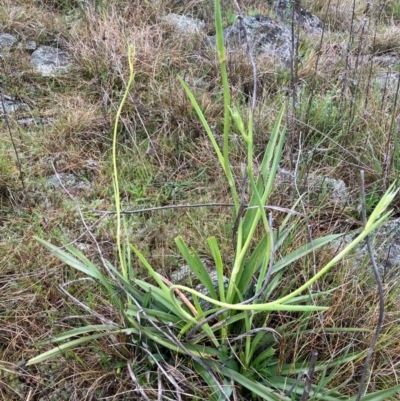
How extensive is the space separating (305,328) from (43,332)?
74cm

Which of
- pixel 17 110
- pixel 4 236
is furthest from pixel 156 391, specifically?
pixel 17 110

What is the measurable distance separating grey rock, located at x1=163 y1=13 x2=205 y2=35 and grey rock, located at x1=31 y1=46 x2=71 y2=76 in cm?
72

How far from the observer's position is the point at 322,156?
2.06 m

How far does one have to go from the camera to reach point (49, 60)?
2.68 meters

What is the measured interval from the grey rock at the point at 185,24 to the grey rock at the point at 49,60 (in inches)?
28.3

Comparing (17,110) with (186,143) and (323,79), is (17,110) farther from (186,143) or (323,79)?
(323,79)

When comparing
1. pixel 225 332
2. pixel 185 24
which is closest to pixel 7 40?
pixel 185 24

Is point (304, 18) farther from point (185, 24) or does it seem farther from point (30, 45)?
point (30, 45)

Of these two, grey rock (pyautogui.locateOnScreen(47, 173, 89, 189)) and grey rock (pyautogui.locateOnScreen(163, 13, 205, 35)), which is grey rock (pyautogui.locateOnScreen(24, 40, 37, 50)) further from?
grey rock (pyautogui.locateOnScreen(47, 173, 89, 189))

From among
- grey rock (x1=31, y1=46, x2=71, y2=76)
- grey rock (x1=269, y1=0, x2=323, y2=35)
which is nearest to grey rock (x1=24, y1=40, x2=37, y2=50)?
grey rock (x1=31, y1=46, x2=71, y2=76)

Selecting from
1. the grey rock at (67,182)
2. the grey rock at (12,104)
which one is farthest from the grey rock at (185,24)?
the grey rock at (67,182)

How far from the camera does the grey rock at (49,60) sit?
258 cm

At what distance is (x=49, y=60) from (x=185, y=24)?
91 centimetres

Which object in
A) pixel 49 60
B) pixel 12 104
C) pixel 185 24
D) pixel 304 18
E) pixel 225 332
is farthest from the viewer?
pixel 304 18
